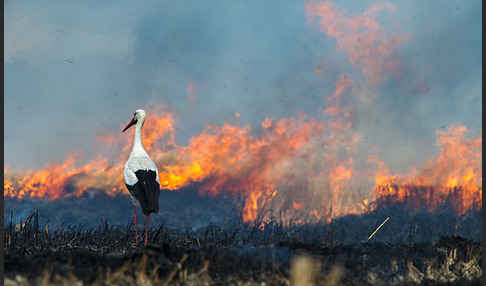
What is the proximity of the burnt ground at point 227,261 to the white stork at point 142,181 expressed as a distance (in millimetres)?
841

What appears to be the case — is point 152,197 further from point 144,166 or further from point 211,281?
point 211,281

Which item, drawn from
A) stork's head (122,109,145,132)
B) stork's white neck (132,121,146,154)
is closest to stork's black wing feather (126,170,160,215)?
stork's white neck (132,121,146,154)

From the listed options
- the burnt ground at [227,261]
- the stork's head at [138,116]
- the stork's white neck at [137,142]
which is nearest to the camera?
the burnt ground at [227,261]

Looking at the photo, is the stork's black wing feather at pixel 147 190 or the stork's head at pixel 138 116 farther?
the stork's head at pixel 138 116

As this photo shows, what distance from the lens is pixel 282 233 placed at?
1408 centimetres

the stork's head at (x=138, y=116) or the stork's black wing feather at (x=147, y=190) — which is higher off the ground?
the stork's head at (x=138, y=116)

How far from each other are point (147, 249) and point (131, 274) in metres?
1.38

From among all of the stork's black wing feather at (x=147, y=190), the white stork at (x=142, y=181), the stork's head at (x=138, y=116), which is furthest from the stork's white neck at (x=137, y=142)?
the stork's black wing feather at (x=147, y=190)

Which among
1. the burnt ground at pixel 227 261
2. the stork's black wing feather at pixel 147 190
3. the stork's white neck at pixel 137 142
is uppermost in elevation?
the stork's white neck at pixel 137 142

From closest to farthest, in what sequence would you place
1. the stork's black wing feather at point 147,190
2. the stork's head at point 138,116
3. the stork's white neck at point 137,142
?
the stork's black wing feather at point 147,190 → the stork's white neck at point 137,142 → the stork's head at point 138,116

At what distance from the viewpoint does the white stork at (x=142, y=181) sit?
38.9ft

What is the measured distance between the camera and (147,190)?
1191 cm

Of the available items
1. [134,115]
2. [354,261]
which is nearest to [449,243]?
[354,261]

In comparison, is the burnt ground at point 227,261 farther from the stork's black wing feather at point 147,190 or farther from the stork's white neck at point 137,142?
the stork's white neck at point 137,142
